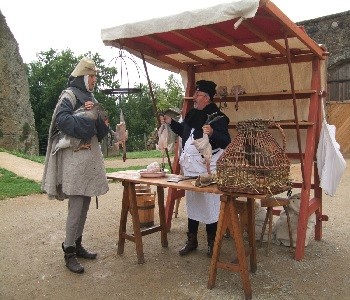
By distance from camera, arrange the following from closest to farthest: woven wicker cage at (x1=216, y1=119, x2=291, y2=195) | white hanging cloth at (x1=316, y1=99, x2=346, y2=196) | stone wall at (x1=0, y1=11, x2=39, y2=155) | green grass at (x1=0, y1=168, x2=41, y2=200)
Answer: woven wicker cage at (x1=216, y1=119, x2=291, y2=195) → white hanging cloth at (x1=316, y1=99, x2=346, y2=196) → green grass at (x1=0, y1=168, x2=41, y2=200) → stone wall at (x1=0, y1=11, x2=39, y2=155)

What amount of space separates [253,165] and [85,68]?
1889mm

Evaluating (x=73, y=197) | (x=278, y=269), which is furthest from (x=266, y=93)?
(x=73, y=197)

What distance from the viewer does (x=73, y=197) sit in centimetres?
384

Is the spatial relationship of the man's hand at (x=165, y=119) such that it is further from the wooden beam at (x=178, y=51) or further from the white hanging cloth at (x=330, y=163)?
the white hanging cloth at (x=330, y=163)

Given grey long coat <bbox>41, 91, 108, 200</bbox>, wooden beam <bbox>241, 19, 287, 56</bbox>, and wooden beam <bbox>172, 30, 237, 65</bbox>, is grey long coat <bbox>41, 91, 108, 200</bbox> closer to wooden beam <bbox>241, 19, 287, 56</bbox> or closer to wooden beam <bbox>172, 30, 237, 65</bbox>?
wooden beam <bbox>172, 30, 237, 65</bbox>

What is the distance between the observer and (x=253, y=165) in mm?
3240

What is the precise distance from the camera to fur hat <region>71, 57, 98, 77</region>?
3.80m

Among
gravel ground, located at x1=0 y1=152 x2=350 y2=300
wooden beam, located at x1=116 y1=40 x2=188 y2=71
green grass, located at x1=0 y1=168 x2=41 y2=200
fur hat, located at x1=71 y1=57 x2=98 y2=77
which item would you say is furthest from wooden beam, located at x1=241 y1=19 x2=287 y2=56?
green grass, located at x1=0 y1=168 x2=41 y2=200

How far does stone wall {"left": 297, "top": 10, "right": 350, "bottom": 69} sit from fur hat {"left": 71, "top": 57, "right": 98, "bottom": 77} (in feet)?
41.0

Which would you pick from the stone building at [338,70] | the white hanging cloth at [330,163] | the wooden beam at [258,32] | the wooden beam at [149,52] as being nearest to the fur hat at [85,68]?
the wooden beam at [149,52]

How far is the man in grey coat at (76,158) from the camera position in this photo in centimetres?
374

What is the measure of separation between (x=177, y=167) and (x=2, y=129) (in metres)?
14.4

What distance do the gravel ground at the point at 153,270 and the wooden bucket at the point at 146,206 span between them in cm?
34

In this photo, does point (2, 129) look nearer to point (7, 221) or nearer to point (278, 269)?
point (7, 221)
